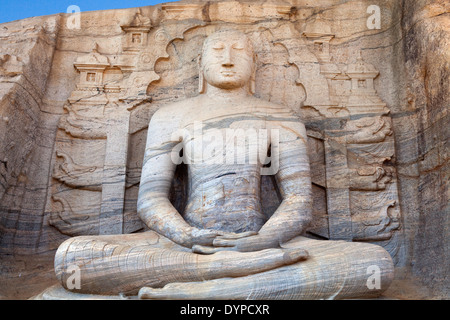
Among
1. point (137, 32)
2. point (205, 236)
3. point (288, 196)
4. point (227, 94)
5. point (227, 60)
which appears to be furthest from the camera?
point (137, 32)

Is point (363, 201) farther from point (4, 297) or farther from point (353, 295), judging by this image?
point (4, 297)

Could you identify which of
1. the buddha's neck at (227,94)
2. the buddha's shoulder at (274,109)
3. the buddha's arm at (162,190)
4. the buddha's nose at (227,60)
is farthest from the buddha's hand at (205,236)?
the buddha's nose at (227,60)

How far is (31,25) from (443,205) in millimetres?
4879

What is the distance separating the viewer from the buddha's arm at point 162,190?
516 centimetres

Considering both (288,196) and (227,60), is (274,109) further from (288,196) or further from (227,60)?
(288,196)

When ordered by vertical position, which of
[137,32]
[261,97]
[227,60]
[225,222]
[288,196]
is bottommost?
[225,222]

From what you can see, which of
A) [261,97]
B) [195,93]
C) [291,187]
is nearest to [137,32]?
[195,93]

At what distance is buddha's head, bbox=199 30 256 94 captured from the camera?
628 centimetres

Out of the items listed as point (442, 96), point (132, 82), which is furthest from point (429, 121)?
point (132, 82)

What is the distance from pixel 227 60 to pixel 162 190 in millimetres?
1569

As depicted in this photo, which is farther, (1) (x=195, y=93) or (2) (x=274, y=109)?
(1) (x=195, y=93)

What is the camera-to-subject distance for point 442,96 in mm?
5844

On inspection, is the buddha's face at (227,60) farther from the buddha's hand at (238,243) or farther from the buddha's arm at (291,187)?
the buddha's hand at (238,243)

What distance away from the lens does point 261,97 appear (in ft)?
22.5
